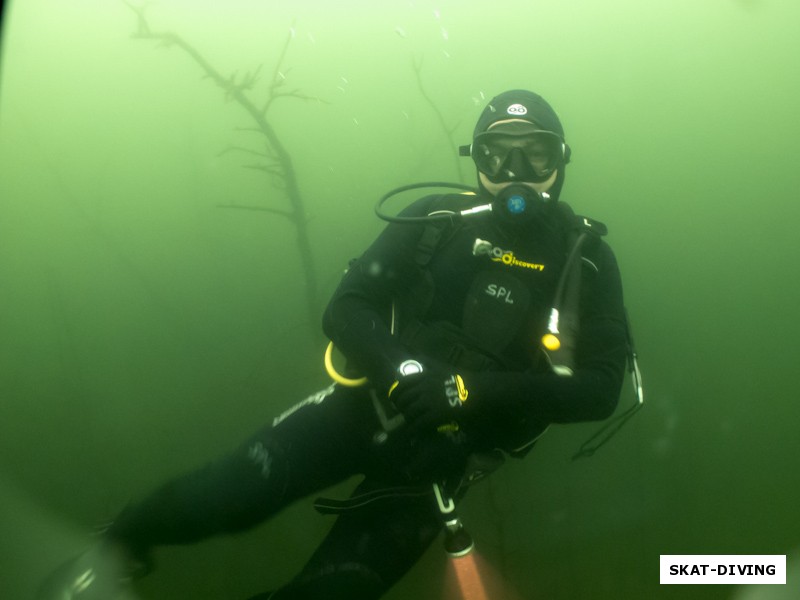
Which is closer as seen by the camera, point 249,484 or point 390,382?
point 390,382

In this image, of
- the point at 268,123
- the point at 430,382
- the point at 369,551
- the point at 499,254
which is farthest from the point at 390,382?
the point at 268,123

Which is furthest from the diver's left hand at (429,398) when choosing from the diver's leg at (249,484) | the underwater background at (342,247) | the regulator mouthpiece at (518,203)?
the underwater background at (342,247)

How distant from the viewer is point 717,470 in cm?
365

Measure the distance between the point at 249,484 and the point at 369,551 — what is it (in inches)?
20.9

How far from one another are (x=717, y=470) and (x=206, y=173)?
14.8ft

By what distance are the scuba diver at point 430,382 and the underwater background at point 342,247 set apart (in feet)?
4.42

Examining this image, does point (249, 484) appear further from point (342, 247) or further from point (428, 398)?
point (342, 247)

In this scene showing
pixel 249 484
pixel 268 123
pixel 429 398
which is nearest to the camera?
pixel 429 398

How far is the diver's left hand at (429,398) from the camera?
5.57 feet

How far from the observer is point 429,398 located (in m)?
1.70

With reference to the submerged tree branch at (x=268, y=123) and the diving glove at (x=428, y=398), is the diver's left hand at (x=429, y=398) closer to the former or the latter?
the diving glove at (x=428, y=398)

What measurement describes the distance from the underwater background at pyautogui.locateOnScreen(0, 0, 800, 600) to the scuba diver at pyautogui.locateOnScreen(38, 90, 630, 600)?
135cm

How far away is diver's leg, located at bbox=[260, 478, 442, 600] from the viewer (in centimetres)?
172

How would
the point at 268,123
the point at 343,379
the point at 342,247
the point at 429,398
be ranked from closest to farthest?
the point at 429,398, the point at 343,379, the point at 342,247, the point at 268,123
